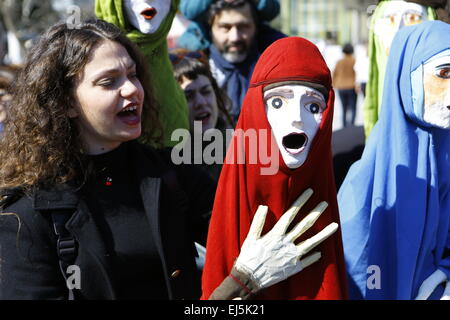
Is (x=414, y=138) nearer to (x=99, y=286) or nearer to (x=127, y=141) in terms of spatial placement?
(x=127, y=141)

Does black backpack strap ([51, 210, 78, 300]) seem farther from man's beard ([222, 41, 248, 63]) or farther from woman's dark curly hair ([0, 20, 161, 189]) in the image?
man's beard ([222, 41, 248, 63])

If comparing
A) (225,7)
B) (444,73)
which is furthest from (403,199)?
(225,7)

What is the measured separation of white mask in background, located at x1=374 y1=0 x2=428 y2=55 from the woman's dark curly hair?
1.64 meters

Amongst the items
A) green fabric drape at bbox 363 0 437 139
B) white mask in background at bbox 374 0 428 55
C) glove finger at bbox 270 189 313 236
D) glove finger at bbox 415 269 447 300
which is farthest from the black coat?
white mask in background at bbox 374 0 428 55

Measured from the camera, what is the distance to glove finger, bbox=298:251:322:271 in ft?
6.86

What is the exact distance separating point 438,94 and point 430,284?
74cm

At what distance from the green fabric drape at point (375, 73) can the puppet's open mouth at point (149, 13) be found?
48.4 inches

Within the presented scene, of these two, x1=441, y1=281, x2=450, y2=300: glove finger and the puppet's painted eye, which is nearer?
the puppet's painted eye

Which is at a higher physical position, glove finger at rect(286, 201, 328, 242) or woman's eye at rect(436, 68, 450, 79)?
woman's eye at rect(436, 68, 450, 79)

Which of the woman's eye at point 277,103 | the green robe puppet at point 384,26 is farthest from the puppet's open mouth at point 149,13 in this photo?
the woman's eye at point 277,103

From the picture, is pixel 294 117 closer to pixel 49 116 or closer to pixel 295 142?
pixel 295 142

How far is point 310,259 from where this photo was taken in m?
2.10

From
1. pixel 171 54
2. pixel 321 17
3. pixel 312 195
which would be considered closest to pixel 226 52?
pixel 171 54
